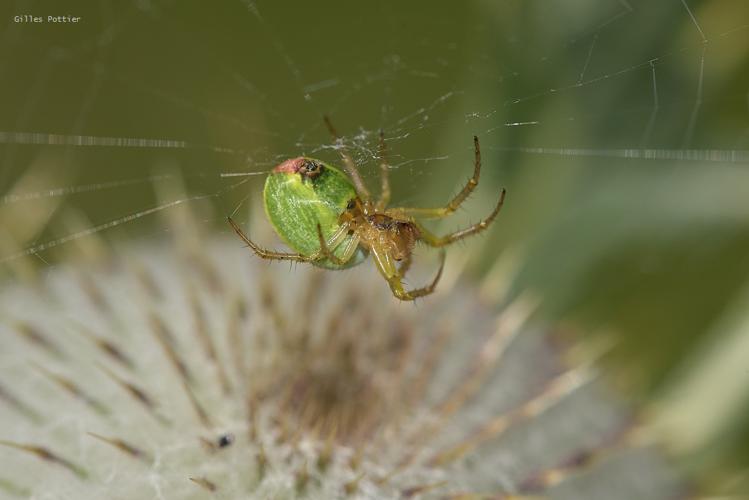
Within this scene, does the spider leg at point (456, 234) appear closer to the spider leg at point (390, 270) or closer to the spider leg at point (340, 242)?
the spider leg at point (390, 270)

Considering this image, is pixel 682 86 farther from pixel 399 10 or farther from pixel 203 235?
pixel 203 235

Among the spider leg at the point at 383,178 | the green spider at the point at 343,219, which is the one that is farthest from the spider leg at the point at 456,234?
the spider leg at the point at 383,178

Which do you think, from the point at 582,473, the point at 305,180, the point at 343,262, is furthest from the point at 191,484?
the point at 582,473

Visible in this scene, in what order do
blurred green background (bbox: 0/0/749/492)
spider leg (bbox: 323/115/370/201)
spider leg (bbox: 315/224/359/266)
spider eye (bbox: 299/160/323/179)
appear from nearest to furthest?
spider eye (bbox: 299/160/323/179), spider leg (bbox: 315/224/359/266), spider leg (bbox: 323/115/370/201), blurred green background (bbox: 0/0/749/492)

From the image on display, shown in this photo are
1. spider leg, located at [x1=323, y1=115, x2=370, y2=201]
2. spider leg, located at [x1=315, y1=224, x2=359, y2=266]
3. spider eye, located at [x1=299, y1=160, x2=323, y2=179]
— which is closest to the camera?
spider eye, located at [x1=299, y1=160, x2=323, y2=179]

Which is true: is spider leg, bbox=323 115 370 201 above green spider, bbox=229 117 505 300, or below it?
above

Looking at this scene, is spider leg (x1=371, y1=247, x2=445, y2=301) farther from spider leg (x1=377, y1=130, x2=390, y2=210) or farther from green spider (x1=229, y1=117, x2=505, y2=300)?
spider leg (x1=377, y1=130, x2=390, y2=210)

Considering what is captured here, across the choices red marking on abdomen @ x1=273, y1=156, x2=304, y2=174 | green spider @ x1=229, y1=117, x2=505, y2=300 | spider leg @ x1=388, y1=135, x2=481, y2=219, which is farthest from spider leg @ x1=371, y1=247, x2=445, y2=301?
red marking on abdomen @ x1=273, y1=156, x2=304, y2=174
